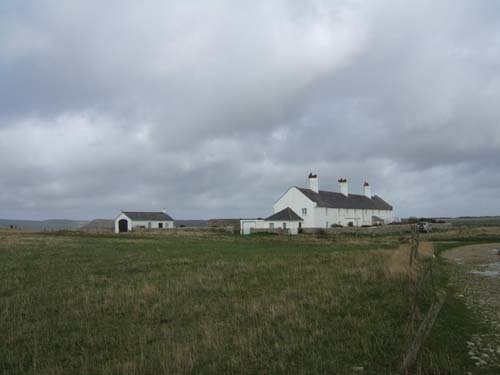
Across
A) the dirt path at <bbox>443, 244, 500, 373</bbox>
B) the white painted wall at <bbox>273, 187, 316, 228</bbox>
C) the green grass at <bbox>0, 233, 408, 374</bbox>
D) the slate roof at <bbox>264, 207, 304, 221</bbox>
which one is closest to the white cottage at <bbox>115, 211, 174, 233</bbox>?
the white painted wall at <bbox>273, 187, 316, 228</bbox>

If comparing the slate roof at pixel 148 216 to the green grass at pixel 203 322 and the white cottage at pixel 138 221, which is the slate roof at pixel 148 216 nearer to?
the white cottage at pixel 138 221

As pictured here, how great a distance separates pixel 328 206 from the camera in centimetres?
7106

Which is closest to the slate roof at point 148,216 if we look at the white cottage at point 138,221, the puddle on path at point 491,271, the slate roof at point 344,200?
the white cottage at point 138,221

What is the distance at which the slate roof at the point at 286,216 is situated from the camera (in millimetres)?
67688

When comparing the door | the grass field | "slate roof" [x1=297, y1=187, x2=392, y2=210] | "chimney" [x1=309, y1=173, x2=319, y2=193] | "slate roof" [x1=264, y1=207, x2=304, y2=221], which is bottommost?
the grass field

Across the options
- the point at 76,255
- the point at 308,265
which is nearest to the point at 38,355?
the point at 308,265

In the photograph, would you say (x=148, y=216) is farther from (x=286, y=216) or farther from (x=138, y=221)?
(x=286, y=216)

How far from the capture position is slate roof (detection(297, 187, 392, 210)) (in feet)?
231

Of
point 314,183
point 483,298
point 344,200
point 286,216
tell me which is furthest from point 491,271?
point 344,200

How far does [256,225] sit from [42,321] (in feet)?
189

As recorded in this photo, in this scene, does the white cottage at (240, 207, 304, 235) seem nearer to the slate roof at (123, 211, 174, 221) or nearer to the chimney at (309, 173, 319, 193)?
the chimney at (309, 173, 319, 193)

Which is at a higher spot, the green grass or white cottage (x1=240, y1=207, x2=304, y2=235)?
white cottage (x1=240, y1=207, x2=304, y2=235)

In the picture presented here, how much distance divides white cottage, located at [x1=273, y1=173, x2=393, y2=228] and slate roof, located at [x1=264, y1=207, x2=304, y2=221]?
1.14 meters

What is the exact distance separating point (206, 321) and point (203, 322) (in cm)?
12
